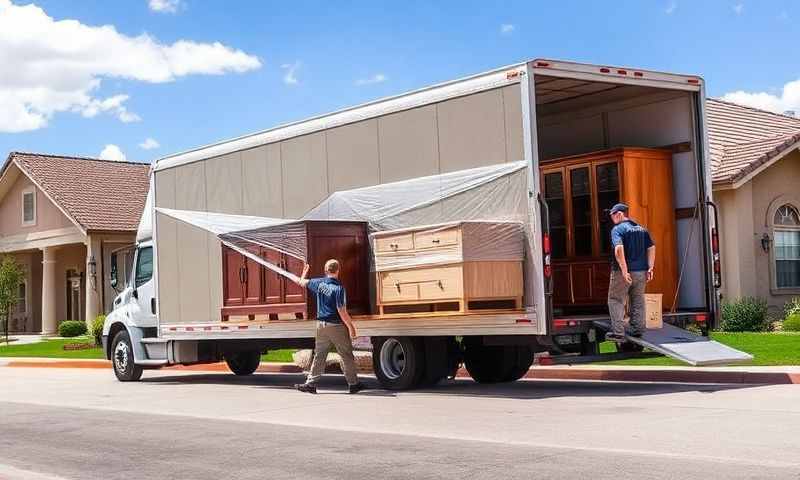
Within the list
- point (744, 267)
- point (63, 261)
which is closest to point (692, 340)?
point (744, 267)

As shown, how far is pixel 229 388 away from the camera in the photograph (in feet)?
58.5

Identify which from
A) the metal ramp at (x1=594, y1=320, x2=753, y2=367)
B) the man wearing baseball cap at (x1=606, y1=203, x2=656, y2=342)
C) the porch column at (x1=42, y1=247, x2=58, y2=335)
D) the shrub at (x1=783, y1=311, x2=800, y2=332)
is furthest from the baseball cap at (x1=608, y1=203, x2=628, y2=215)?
the porch column at (x1=42, y1=247, x2=58, y2=335)

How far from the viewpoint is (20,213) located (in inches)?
1745

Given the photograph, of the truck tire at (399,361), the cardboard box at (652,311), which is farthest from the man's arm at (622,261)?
the truck tire at (399,361)

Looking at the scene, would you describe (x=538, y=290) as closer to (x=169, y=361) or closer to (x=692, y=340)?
(x=692, y=340)

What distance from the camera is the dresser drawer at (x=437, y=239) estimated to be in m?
13.6

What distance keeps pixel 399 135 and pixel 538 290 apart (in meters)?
2.98

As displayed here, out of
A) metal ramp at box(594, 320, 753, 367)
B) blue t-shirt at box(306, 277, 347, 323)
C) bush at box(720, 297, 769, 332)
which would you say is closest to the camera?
metal ramp at box(594, 320, 753, 367)

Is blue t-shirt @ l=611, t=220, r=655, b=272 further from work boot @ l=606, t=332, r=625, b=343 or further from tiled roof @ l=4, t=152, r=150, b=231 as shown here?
tiled roof @ l=4, t=152, r=150, b=231

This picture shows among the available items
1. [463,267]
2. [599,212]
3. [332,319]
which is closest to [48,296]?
[332,319]

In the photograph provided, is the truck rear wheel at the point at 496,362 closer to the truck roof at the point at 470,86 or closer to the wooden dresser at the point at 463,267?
the wooden dresser at the point at 463,267

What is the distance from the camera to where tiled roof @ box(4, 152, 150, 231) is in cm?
4056

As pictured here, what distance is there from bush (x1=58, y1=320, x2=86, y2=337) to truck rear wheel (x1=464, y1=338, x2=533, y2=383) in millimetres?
26348

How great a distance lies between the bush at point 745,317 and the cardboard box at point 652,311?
10.3 metres
